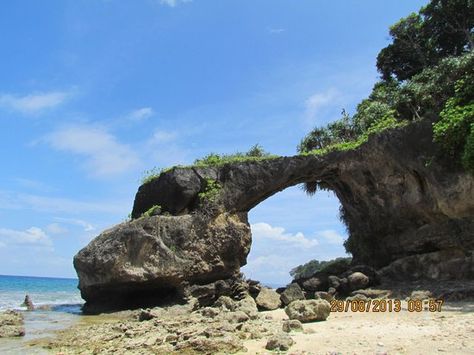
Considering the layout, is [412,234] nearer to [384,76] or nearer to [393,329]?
[393,329]

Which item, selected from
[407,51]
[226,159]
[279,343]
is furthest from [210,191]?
[407,51]

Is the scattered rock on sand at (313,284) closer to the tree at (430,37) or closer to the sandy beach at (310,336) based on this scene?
the sandy beach at (310,336)

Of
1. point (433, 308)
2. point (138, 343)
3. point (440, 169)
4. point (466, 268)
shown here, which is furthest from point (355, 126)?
point (138, 343)

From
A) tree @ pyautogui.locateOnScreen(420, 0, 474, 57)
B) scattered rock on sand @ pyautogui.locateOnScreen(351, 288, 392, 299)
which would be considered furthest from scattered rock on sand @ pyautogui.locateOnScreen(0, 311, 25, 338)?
tree @ pyautogui.locateOnScreen(420, 0, 474, 57)

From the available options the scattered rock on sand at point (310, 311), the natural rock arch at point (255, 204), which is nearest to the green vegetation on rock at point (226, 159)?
the natural rock arch at point (255, 204)

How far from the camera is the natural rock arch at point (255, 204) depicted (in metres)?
16.0

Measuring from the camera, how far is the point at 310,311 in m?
9.91

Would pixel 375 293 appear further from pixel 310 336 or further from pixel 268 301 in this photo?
pixel 310 336

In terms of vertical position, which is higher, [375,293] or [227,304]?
[375,293]

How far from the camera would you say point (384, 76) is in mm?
26328

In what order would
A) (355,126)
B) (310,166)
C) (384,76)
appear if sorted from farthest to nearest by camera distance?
(384,76)
(355,126)
(310,166)

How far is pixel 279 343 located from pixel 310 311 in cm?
291

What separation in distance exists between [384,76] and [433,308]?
62.5ft

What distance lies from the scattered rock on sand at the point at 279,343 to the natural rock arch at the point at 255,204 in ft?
33.2
